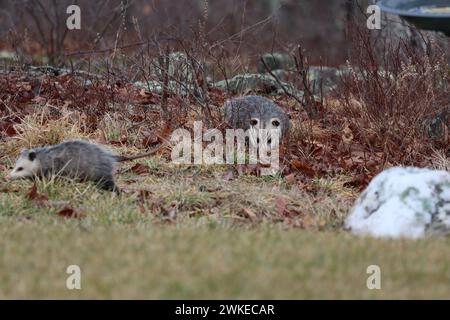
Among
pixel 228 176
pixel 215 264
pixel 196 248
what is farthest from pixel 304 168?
pixel 215 264

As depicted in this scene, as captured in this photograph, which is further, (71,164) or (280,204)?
(71,164)

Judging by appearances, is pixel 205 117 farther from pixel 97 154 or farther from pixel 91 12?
pixel 91 12

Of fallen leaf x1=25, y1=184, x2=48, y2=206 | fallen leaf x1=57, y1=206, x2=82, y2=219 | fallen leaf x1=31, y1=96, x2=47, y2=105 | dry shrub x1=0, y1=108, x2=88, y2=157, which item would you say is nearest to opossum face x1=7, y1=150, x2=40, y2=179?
fallen leaf x1=25, y1=184, x2=48, y2=206

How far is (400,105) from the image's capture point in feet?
31.2

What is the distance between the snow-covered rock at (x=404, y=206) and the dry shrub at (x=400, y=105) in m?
2.01

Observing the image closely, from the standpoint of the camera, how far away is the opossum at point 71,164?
8180 mm

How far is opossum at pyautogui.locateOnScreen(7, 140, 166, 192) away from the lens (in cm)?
818

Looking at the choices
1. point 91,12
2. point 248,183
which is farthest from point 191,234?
point 91,12

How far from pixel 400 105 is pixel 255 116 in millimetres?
1861

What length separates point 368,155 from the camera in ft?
31.7

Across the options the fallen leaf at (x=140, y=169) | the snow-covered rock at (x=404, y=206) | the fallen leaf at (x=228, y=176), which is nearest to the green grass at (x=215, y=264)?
the snow-covered rock at (x=404, y=206)

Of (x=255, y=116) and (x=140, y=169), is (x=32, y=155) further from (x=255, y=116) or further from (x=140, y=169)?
(x=255, y=116)

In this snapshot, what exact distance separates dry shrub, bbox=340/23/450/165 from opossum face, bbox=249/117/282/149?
0.84 meters

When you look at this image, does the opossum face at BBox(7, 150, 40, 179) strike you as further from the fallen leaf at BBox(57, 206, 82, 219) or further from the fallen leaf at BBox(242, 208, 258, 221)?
the fallen leaf at BBox(242, 208, 258, 221)
